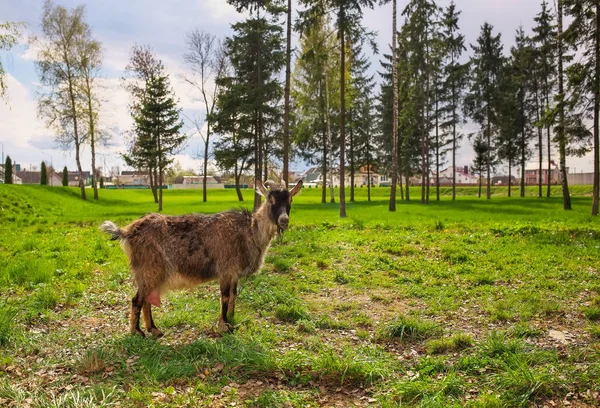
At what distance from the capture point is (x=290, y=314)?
8.03m

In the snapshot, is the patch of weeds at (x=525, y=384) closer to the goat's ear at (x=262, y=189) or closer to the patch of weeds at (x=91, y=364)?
the goat's ear at (x=262, y=189)

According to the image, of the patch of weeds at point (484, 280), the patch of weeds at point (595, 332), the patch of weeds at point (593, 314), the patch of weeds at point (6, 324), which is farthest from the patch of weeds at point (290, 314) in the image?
the patch of weeds at point (593, 314)

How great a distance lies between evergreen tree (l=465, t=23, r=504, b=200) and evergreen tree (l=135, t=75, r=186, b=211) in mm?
33440

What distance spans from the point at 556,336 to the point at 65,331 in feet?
27.5

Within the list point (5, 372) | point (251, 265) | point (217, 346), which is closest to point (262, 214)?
point (251, 265)

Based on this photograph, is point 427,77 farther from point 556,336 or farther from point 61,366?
point 61,366

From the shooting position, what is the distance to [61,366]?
5.77 meters

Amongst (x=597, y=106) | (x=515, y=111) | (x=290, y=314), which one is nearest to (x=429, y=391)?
(x=290, y=314)

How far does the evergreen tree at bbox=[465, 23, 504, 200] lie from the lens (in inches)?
1917

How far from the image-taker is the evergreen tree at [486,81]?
160 ft

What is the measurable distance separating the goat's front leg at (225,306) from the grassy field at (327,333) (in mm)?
284

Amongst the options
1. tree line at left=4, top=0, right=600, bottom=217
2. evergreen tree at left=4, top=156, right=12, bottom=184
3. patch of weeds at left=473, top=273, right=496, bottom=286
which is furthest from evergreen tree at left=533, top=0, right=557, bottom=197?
evergreen tree at left=4, top=156, right=12, bottom=184

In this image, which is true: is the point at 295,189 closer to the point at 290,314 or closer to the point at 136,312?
the point at 290,314

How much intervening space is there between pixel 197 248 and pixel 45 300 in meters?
3.84
